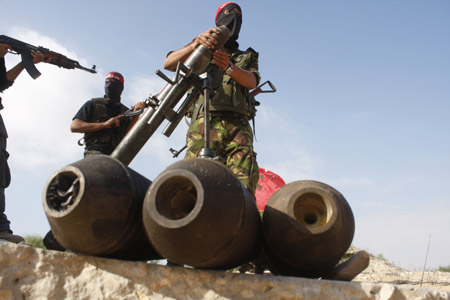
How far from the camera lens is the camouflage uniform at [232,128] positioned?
3104 mm

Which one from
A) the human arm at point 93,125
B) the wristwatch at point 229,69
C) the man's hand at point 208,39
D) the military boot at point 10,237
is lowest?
the military boot at point 10,237

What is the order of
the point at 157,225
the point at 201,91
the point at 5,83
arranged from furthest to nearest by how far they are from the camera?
1. the point at 5,83
2. the point at 201,91
3. the point at 157,225

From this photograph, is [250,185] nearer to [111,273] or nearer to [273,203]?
[273,203]

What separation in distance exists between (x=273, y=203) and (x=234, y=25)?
6.90ft

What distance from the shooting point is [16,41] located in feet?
18.1

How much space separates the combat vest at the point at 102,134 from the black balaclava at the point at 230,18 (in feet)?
4.97

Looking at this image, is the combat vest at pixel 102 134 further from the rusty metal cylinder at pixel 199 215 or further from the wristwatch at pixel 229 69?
the rusty metal cylinder at pixel 199 215

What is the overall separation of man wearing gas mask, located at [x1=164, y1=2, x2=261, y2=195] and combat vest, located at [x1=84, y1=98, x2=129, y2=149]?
0.96 metres

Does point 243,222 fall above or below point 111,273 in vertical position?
above

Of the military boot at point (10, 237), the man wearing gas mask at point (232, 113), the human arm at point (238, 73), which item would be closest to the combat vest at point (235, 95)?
the man wearing gas mask at point (232, 113)

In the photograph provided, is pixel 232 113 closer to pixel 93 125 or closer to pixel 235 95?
pixel 235 95

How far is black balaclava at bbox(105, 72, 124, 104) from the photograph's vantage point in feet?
14.4

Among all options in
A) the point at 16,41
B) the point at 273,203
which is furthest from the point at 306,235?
the point at 16,41

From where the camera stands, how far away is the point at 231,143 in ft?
10.6
